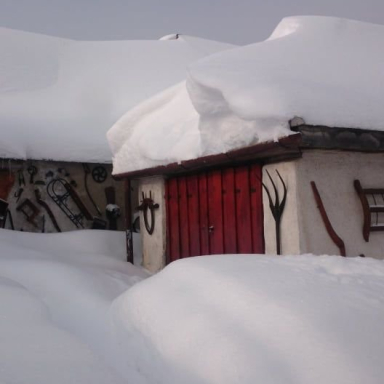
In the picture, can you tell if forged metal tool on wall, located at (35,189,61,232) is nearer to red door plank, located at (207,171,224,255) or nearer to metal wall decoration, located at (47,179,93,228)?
metal wall decoration, located at (47,179,93,228)

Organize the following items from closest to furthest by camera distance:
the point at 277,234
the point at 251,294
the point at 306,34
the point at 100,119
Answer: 1. the point at 251,294
2. the point at 277,234
3. the point at 306,34
4. the point at 100,119

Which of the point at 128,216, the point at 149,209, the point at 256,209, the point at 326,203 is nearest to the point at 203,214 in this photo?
the point at 256,209

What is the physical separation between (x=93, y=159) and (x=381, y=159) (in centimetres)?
578

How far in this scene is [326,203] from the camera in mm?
4246

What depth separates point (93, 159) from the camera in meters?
9.08

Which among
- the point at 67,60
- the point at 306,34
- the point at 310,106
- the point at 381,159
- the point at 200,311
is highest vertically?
the point at 67,60

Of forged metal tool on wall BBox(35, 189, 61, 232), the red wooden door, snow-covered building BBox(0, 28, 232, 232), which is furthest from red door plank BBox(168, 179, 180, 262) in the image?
forged metal tool on wall BBox(35, 189, 61, 232)

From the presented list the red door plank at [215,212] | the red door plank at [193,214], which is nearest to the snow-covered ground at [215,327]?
the red door plank at [215,212]

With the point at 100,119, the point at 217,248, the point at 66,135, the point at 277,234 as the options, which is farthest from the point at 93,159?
the point at 277,234

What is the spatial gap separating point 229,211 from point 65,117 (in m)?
6.39

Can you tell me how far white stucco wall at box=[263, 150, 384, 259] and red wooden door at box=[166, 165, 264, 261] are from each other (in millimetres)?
234

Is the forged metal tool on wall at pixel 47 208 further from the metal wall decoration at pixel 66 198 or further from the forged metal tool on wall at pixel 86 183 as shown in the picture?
the forged metal tool on wall at pixel 86 183

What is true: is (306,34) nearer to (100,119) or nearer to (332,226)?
(332,226)

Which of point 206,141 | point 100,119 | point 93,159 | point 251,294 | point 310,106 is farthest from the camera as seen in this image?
point 100,119
